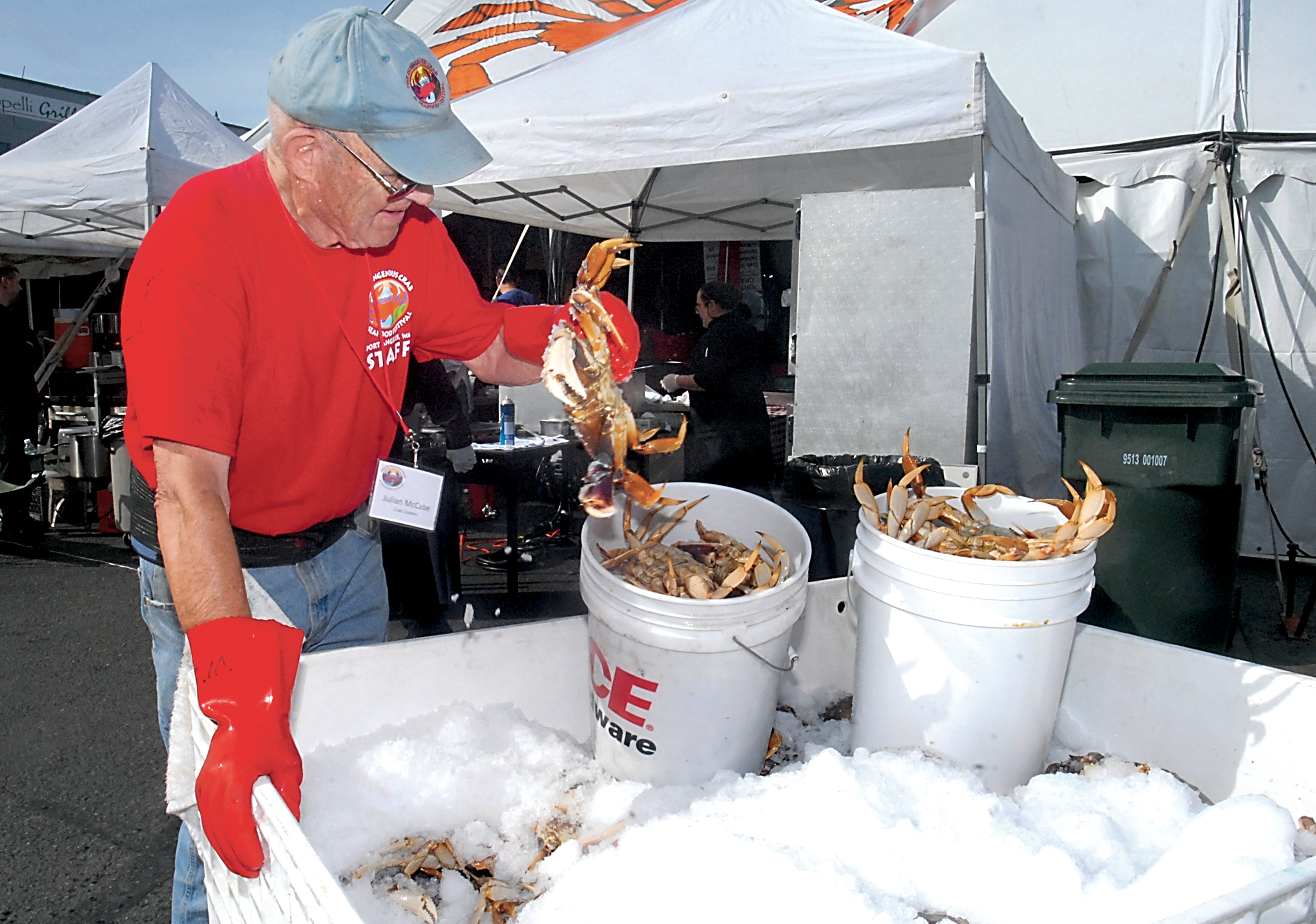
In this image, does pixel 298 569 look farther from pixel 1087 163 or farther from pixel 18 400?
pixel 1087 163

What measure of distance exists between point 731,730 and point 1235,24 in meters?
6.72

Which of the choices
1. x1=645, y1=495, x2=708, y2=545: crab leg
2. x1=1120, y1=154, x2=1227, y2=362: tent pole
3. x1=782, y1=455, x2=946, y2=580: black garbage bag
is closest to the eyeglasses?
x1=645, y1=495, x2=708, y2=545: crab leg

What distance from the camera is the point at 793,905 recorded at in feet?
3.71

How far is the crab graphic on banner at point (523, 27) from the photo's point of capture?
582 centimetres

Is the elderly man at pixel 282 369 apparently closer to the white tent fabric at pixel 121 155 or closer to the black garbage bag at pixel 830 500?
the black garbage bag at pixel 830 500

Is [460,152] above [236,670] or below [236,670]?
above

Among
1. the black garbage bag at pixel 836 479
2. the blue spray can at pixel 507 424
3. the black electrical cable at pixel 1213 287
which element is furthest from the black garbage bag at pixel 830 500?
the black electrical cable at pixel 1213 287

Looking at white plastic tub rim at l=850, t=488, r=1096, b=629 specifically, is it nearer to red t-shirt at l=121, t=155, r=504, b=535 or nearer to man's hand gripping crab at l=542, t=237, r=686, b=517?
man's hand gripping crab at l=542, t=237, r=686, b=517

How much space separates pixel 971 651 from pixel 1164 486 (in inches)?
86.5

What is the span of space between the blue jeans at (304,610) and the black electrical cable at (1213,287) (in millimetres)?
5921

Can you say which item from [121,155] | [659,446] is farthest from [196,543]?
[121,155]

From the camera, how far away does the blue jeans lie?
158 centimetres

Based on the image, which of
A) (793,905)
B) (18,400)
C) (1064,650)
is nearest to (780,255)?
(18,400)

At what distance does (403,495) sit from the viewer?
1.90 metres
